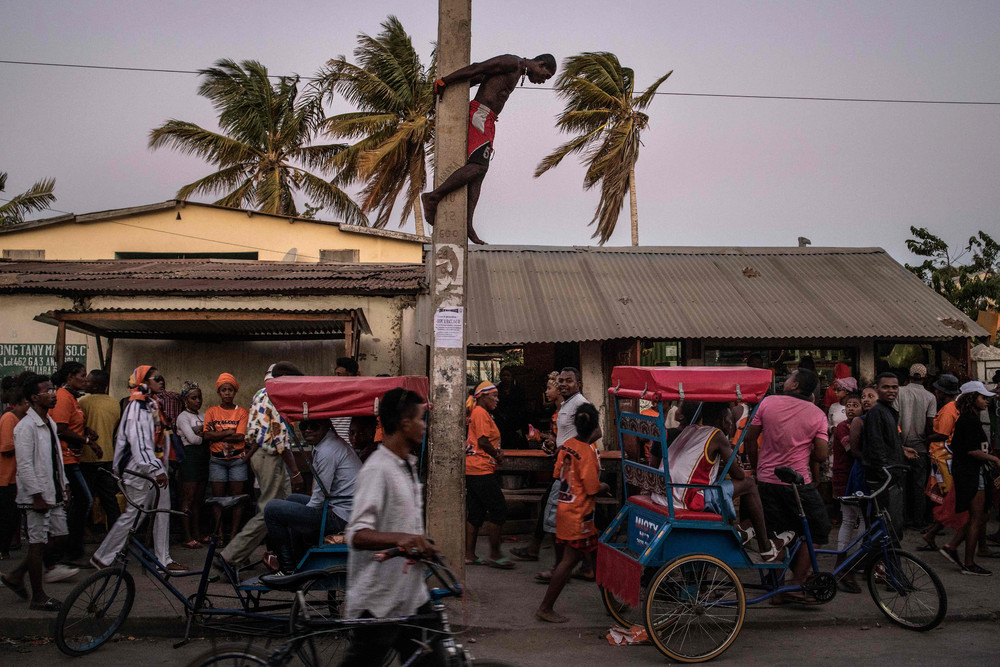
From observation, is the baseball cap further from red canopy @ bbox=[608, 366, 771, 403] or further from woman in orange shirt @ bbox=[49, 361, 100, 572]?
woman in orange shirt @ bbox=[49, 361, 100, 572]

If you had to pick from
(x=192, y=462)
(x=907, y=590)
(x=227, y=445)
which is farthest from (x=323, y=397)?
(x=907, y=590)

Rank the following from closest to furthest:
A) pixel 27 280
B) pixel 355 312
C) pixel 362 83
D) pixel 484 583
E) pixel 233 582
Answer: pixel 233 582
pixel 484 583
pixel 355 312
pixel 27 280
pixel 362 83

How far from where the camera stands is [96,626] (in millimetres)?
5754

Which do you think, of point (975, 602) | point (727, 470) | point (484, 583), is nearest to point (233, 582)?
point (484, 583)

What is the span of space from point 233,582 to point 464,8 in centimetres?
481

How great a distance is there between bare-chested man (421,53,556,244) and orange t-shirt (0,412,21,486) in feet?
13.6

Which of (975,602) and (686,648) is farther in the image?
(975,602)

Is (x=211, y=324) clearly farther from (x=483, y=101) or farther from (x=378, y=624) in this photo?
(x=378, y=624)

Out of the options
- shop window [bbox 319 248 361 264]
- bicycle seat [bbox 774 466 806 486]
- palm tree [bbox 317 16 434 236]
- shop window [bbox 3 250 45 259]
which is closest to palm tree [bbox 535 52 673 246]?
palm tree [bbox 317 16 434 236]

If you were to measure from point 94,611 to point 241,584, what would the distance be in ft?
3.68

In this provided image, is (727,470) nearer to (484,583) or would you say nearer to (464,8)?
(484,583)

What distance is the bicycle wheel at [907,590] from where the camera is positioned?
625cm

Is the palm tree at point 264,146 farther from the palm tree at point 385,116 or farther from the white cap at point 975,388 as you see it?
the white cap at point 975,388

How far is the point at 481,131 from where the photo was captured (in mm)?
6520
